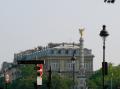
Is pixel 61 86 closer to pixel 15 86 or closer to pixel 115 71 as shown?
pixel 15 86

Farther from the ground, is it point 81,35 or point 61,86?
point 81,35

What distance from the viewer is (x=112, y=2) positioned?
2727 centimetres

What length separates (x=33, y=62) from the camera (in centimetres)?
3122

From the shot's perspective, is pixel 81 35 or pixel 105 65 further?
pixel 81 35

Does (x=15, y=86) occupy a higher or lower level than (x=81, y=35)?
lower

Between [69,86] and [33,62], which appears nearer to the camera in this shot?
[33,62]

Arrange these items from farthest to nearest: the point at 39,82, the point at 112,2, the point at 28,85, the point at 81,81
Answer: the point at 81,81 → the point at 28,85 → the point at 39,82 → the point at 112,2

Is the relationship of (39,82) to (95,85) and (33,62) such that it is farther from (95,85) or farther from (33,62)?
(95,85)

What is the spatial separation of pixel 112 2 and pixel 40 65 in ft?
14.9

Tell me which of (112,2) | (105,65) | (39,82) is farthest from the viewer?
(105,65)

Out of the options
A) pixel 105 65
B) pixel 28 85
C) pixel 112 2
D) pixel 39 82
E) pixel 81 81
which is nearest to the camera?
pixel 112 2

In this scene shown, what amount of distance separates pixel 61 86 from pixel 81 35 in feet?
91.5

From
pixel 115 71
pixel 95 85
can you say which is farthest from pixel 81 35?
pixel 95 85

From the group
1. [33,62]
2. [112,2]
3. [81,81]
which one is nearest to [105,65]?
[33,62]
